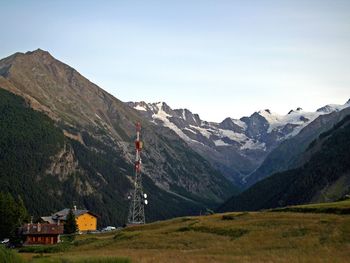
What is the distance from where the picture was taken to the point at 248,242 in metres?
69.7

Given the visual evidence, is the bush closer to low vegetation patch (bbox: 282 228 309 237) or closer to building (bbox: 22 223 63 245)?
low vegetation patch (bbox: 282 228 309 237)

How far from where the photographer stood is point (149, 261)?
2062 inches

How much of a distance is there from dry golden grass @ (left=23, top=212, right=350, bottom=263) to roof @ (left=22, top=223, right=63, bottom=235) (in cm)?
4379

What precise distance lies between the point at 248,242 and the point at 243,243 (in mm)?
659

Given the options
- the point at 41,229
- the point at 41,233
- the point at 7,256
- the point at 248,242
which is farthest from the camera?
the point at 41,229

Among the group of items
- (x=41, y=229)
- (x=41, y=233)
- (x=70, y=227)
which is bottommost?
(x=41, y=233)

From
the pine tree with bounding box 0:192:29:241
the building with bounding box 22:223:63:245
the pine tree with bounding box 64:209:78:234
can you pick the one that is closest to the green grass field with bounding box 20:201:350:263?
the building with bounding box 22:223:63:245

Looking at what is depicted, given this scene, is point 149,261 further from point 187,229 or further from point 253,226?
point 187,229

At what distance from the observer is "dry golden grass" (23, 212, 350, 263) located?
5508 cm

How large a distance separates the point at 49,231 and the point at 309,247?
89199 millimetres

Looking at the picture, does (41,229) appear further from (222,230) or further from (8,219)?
(222,230)

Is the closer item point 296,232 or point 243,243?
point 243,243

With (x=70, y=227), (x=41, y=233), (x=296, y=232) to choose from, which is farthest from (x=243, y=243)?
(x=70, y=227)

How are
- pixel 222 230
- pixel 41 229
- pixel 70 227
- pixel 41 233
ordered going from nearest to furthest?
pixel 222 230, pixel 41 233, pixel 41 229, pixel 70 227
